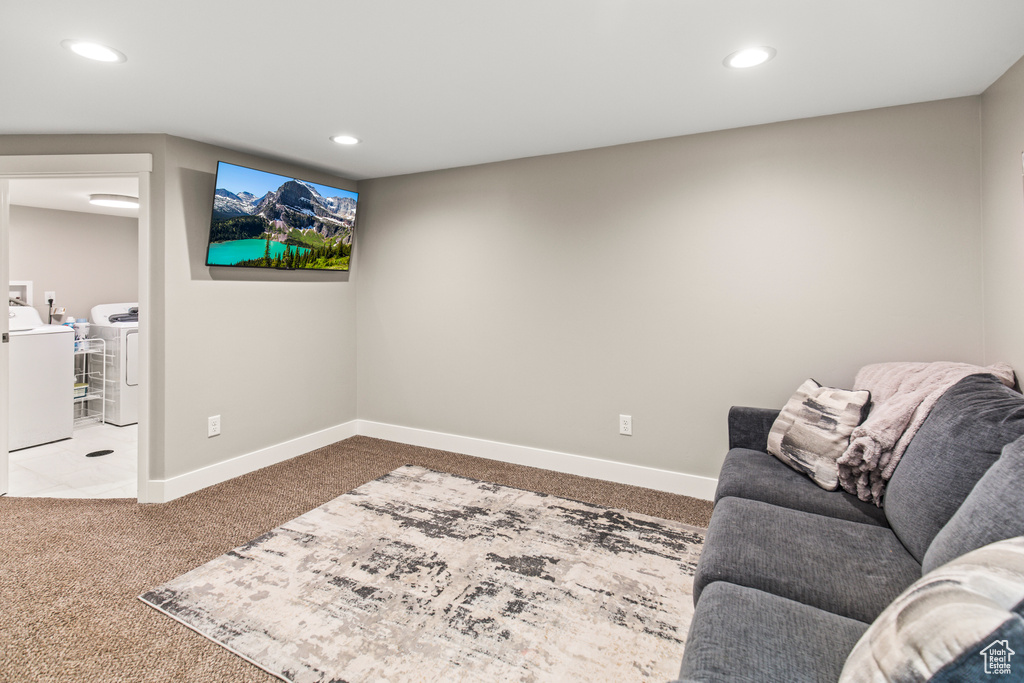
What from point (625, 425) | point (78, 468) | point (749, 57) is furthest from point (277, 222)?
point (749, 57)

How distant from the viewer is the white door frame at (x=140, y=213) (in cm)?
294

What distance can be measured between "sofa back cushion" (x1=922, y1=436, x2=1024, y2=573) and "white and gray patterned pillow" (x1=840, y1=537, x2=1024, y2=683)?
0.68 feet

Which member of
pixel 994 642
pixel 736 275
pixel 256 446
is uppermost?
pixel 736 275

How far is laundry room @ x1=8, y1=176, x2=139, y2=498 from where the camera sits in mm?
3705

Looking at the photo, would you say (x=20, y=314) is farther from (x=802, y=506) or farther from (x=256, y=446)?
(x=802, y=506)

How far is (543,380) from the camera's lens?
3607 millimetres

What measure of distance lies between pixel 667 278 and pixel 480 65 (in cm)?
165

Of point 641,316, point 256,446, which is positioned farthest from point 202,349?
point 641,316

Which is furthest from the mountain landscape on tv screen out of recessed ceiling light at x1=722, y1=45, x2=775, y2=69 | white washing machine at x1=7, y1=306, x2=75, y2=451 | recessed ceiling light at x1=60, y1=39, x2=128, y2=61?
recessed ceiling light at x1=722, y1=45, x2=775, y2=69

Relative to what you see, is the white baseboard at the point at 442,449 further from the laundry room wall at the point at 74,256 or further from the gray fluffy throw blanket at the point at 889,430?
the laundry room wall at the point at 74,256

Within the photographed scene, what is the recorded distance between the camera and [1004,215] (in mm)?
2189

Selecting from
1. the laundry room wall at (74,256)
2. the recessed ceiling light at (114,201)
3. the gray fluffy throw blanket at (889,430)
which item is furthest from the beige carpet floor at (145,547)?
the laundry room wall at (74,256)

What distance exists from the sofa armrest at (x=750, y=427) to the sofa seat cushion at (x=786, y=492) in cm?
19

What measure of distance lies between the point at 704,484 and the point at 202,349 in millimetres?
3139
